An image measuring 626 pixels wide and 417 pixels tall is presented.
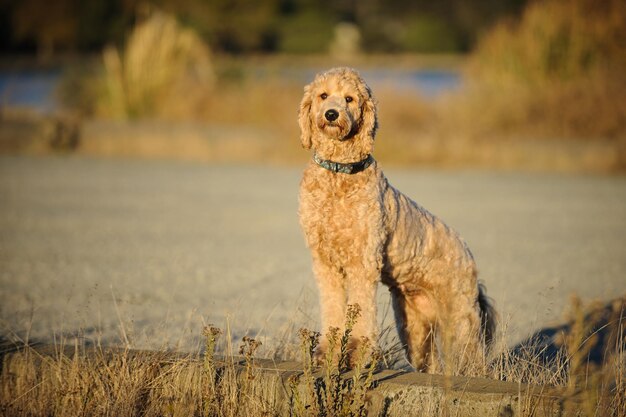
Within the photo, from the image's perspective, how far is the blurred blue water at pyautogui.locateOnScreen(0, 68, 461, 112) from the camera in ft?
63.8

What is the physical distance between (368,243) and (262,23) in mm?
40776

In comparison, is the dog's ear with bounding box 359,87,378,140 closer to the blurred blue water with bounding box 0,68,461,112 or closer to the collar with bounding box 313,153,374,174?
the collar with bounding box 313,153,374,174

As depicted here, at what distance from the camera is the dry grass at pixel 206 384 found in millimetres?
3885

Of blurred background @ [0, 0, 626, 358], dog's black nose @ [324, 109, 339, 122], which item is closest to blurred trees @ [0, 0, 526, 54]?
blurred background @ [0, 0, 626, 358]

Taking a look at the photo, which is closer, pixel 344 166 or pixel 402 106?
pixel 344 166

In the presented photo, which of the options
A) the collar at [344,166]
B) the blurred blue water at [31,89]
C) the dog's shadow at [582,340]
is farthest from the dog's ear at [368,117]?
A: the blurred blue water at [31,89]

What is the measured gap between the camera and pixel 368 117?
4684mm

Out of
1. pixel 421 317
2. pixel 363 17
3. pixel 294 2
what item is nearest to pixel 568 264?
pixel 421 317

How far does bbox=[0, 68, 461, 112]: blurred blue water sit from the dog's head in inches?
104

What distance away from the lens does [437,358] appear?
4.85m

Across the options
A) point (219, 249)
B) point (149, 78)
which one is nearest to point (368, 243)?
point (219, 249)

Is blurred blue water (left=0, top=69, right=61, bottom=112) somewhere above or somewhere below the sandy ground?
above

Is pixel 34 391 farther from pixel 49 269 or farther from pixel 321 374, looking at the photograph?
pixel 49 269

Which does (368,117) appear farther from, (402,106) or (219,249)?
(402,106)
